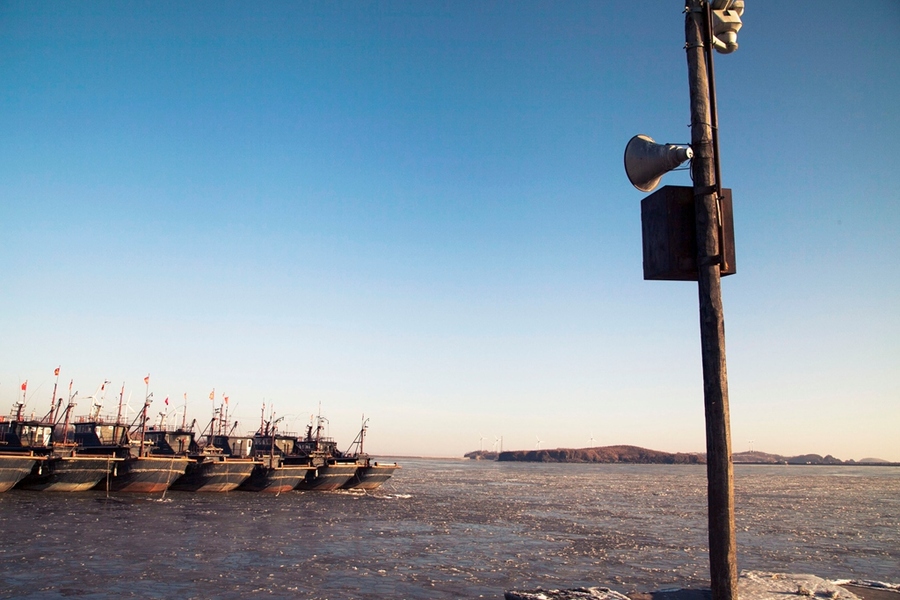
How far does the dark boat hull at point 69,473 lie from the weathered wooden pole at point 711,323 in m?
53.9

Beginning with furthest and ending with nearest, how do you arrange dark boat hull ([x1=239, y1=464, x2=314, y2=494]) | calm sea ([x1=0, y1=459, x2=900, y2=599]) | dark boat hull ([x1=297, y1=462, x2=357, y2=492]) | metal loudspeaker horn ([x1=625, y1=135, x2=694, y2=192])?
dark boat hull ([x1=297, y1=462, x2=357, y2=492]) < dark boat hull ([x1=239, y1=464, x2=314, y2=494]) < calm sea ([x1=0, y1=459, x2=900, y2=599]) < metal loudspeaker horn ([x1=625, y1=135, x2=694, y2=192])

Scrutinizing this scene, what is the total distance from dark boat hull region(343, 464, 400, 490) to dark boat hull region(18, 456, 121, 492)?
23.4 m

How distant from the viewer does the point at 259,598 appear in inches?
682

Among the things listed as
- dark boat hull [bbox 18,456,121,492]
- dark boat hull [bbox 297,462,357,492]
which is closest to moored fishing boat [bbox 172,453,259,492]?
dark boat hull [bbox 18,456,121,492]

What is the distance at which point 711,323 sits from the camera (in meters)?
5.11

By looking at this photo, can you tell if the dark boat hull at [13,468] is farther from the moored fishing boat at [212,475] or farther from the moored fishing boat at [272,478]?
the moored fishing boat at [272,478]

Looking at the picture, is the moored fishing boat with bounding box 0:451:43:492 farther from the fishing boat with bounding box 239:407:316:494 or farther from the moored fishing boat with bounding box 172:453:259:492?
the fishing boat with bounding box 239:407:316:494

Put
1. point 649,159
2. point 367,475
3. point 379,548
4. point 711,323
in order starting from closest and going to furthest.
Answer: point 711,323, point 649,159, point 379,548, point 367,475

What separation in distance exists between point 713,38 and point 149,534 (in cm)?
3216

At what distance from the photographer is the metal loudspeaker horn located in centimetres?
517

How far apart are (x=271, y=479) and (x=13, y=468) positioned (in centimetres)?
1977

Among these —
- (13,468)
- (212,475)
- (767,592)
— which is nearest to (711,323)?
(767,592)

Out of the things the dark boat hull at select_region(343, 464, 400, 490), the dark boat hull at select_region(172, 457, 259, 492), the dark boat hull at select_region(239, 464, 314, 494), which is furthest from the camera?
the dark boat hull at select_region(343, 464, 400, 490)

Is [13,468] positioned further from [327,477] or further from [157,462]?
[327,477]
